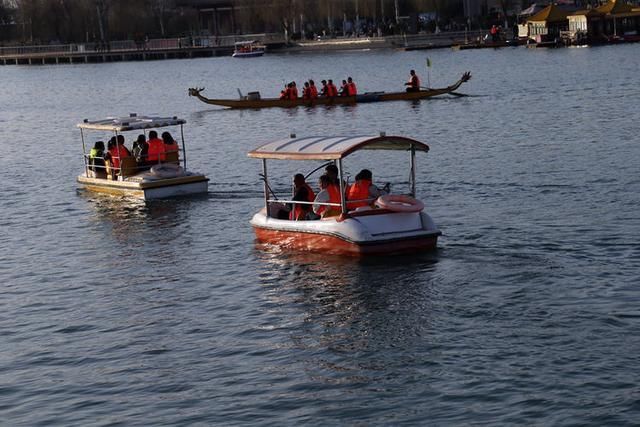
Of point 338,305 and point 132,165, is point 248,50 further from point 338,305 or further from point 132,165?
point 338,305

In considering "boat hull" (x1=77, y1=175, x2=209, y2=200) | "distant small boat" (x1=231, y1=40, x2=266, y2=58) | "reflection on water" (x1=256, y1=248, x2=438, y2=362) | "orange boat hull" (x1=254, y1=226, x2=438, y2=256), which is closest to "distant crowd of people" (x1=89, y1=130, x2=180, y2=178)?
"boat hull" (x1=77, y1=175, x2=209, y2=200)

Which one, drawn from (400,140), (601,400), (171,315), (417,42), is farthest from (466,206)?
(417,42)

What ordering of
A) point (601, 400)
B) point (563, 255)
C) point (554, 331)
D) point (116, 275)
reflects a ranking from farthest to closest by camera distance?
1. point (116, 275)
2. point (563, 255)
3. point (554, 331)
4. point (601, 400)

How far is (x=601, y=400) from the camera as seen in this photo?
1691 cm

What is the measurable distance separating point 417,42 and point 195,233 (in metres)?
113

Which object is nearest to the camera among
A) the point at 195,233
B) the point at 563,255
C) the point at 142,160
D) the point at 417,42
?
the point at 563,255

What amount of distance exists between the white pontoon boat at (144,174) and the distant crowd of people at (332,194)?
923cm

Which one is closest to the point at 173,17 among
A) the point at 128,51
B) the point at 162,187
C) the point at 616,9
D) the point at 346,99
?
the point at 128,51

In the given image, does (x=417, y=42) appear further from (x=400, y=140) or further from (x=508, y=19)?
(x=400, y=140)

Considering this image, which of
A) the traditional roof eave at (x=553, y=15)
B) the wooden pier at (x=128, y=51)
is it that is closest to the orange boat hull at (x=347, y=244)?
the traditional roof eave at (x=553, y=15)

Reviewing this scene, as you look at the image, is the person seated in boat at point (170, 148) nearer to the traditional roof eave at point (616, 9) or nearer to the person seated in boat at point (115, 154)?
the person seated in boat at point (115, 154)

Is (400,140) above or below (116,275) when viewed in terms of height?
above

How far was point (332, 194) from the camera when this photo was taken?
25.8m

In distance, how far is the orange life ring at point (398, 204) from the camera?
80.4ft
